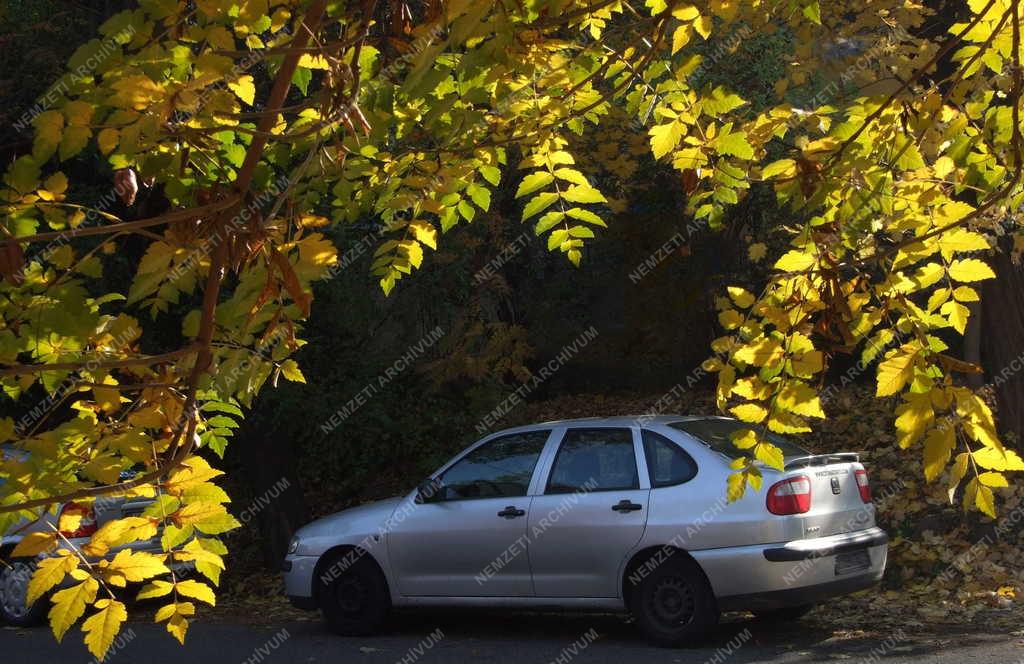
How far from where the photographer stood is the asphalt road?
294 inches

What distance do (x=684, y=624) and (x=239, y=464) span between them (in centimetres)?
931

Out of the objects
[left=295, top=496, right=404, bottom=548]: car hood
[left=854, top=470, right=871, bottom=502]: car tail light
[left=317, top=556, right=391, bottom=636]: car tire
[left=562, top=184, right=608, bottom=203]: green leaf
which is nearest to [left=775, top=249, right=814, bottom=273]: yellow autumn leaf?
[left=562, top=184, right=608, bottom=203]: green leaf

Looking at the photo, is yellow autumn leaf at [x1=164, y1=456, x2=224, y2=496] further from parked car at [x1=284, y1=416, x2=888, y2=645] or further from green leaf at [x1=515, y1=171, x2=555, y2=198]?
parked car at [x1=284, y1=416, x2=888, y2=645]

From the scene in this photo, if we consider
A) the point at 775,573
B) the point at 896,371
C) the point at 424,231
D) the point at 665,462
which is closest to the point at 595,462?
the point at 665,462

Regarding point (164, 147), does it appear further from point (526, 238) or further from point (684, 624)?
point (526, 238)

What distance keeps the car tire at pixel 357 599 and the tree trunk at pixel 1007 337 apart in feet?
19.3

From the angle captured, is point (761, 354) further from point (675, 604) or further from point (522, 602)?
point (522, 602)

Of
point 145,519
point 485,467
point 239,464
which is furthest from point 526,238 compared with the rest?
point 145,519

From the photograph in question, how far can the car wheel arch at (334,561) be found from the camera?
916cm

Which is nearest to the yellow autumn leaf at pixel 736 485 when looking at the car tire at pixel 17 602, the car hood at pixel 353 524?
the car hood at pixel 353 524

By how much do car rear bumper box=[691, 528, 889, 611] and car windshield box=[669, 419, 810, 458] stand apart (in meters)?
0.70

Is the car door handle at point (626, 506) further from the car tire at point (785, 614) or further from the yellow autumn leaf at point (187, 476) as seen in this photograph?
the yellow autumn leaf at point (187, 476)

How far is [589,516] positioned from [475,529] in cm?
96

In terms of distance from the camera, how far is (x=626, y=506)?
801 cm
